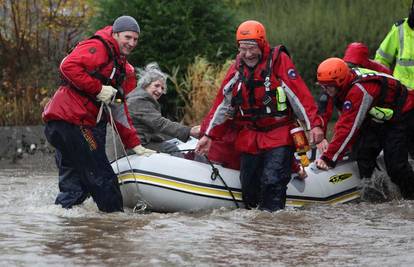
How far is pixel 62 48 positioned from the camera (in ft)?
56.6

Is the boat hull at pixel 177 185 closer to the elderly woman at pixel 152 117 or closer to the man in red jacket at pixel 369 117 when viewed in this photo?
the elderly woman at pixel 152 117

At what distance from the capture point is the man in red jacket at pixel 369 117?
9633 millimetres

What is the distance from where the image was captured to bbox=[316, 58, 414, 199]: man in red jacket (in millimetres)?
9633

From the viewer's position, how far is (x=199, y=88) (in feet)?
48.0

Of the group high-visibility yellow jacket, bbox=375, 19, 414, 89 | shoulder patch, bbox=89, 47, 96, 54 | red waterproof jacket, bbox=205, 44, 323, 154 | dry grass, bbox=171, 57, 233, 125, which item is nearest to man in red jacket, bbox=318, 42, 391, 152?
high-visibility yellow jacket, bbox=375, 19, 414, 89

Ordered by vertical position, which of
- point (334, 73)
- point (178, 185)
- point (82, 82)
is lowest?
point (178, 185)

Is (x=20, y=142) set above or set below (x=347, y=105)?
below

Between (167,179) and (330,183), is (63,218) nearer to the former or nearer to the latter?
(167,179)

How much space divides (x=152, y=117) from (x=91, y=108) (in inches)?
41.9

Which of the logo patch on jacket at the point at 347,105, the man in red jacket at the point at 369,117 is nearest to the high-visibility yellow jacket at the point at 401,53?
the man in red jacket at the point at 369,117

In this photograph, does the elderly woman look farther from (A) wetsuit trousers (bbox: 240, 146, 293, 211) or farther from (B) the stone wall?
(B) the stone wall

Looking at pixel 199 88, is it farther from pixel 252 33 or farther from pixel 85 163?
pixel 85 163

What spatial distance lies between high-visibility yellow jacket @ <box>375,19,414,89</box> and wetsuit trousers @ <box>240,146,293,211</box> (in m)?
2.19

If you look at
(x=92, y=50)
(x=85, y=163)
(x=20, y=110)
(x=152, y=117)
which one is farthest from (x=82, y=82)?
(x=20, y=110)
